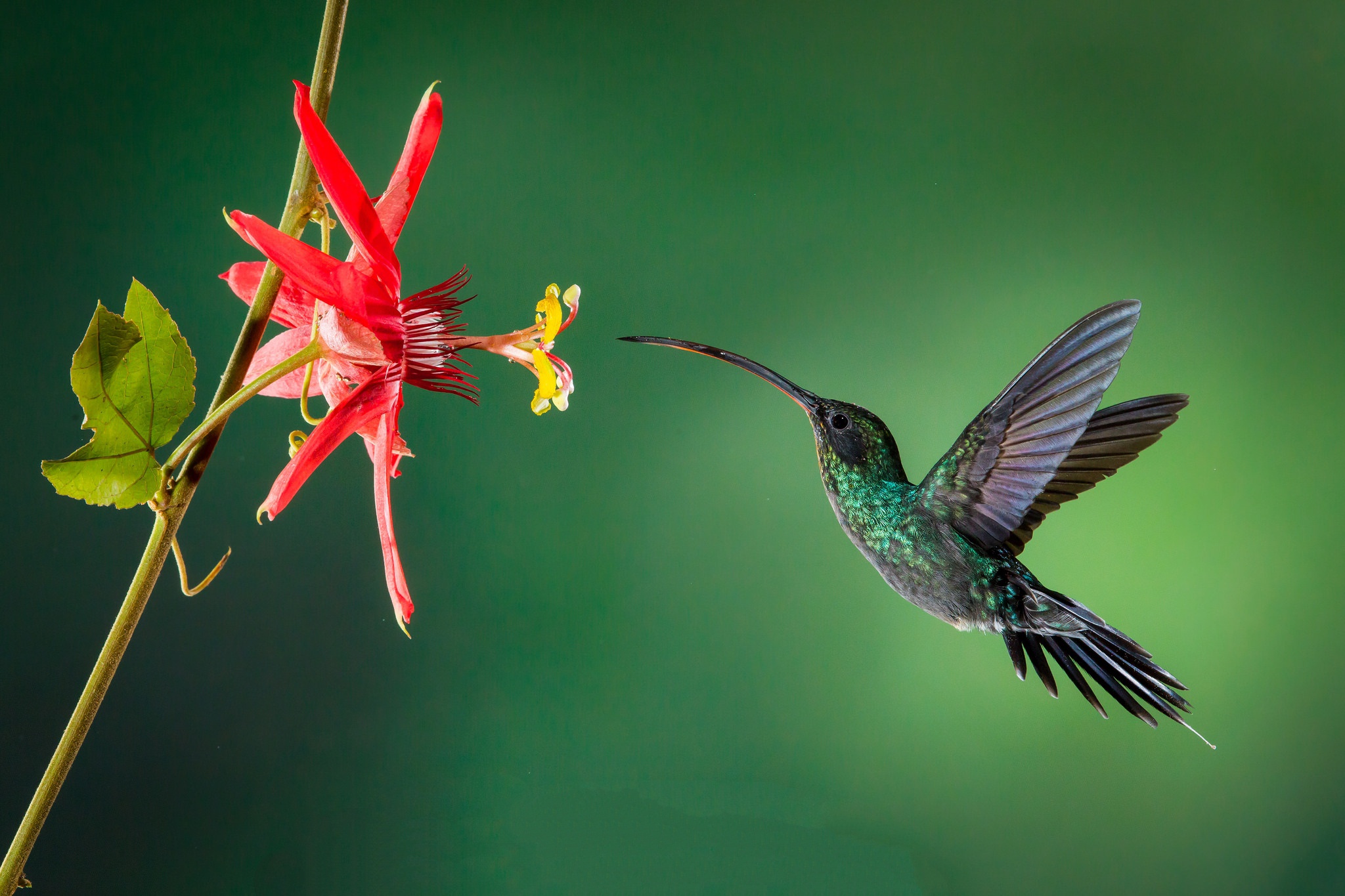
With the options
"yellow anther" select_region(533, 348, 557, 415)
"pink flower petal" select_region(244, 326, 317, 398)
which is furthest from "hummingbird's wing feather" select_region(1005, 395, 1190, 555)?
"pink flower petal" select_region(244, 326, 317, 398)

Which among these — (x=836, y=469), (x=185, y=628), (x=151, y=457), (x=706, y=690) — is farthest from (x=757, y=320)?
(x=151, y=457)

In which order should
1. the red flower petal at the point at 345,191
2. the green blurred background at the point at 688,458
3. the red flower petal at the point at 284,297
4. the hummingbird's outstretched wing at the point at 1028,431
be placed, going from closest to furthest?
the red flower petal at the point at 345,191, the red flower petal at the point at 284,297, the hummingbird's outstretched wing at the point at 1028,431, the green blurred background at the point at 688,458

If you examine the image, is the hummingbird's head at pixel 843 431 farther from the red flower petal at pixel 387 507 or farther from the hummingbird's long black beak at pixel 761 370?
the red flower petal at pixel 387 507

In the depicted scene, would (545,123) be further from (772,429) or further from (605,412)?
(772,429)

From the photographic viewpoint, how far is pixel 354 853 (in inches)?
42.9

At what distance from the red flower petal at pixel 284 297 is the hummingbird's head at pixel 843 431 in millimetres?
214

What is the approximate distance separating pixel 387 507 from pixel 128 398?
89 mm

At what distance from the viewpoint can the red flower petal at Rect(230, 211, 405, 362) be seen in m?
0.26

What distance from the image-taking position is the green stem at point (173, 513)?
27cm

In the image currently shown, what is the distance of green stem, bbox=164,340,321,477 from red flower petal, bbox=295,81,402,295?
4cm

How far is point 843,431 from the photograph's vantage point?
0.54 metres

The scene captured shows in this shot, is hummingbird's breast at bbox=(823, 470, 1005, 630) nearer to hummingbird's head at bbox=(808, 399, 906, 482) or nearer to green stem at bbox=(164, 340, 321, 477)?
hummingbird's head at bbox=(808, 399, 906, 482)

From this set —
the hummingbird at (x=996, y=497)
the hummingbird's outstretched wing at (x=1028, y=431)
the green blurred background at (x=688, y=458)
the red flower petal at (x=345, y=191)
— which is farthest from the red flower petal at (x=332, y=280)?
the green blurred background at (x=688, y=458)

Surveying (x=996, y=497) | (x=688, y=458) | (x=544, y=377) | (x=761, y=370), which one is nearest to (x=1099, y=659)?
(x=996, y=497)
